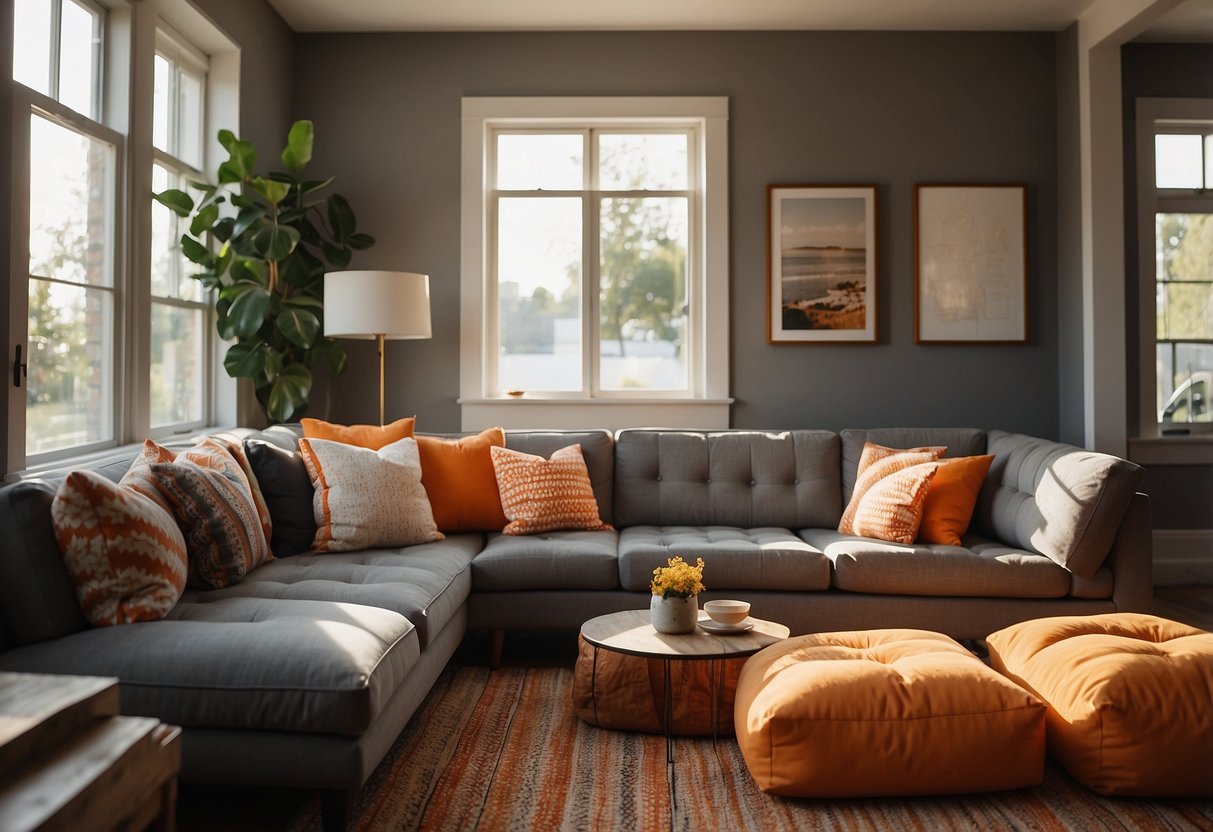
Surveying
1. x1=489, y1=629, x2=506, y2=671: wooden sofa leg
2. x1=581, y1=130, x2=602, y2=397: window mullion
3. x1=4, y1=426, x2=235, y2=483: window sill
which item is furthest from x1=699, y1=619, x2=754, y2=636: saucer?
x1=581, y1=130, x2=602, y2=397: window mullion

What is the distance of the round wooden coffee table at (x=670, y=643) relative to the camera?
2.46 metres

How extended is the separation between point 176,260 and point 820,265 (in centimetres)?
307

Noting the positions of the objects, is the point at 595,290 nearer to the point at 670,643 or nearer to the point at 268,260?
the point at 268,260

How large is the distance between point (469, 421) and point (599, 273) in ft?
3.39

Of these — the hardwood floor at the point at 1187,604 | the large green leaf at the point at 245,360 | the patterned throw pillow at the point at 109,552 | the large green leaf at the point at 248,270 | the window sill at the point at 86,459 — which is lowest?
the hardwood floor at the point at 1187,604

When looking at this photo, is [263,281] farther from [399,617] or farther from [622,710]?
[622,710]

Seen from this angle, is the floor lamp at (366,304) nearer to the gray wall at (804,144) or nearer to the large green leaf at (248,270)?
the large green leaf at (248,270)

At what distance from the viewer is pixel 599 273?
196 inches

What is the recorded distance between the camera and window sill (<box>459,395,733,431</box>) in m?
4.88

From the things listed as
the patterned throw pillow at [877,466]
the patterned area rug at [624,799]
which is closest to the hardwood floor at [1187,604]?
the patterned throw pillow at [877,466]

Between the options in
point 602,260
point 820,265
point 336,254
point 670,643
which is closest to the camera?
point 670,643

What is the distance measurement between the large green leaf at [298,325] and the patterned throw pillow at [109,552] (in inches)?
74.5

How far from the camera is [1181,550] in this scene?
16.0 feet

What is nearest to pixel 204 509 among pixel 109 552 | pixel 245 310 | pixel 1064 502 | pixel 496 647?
pixel 109 552
